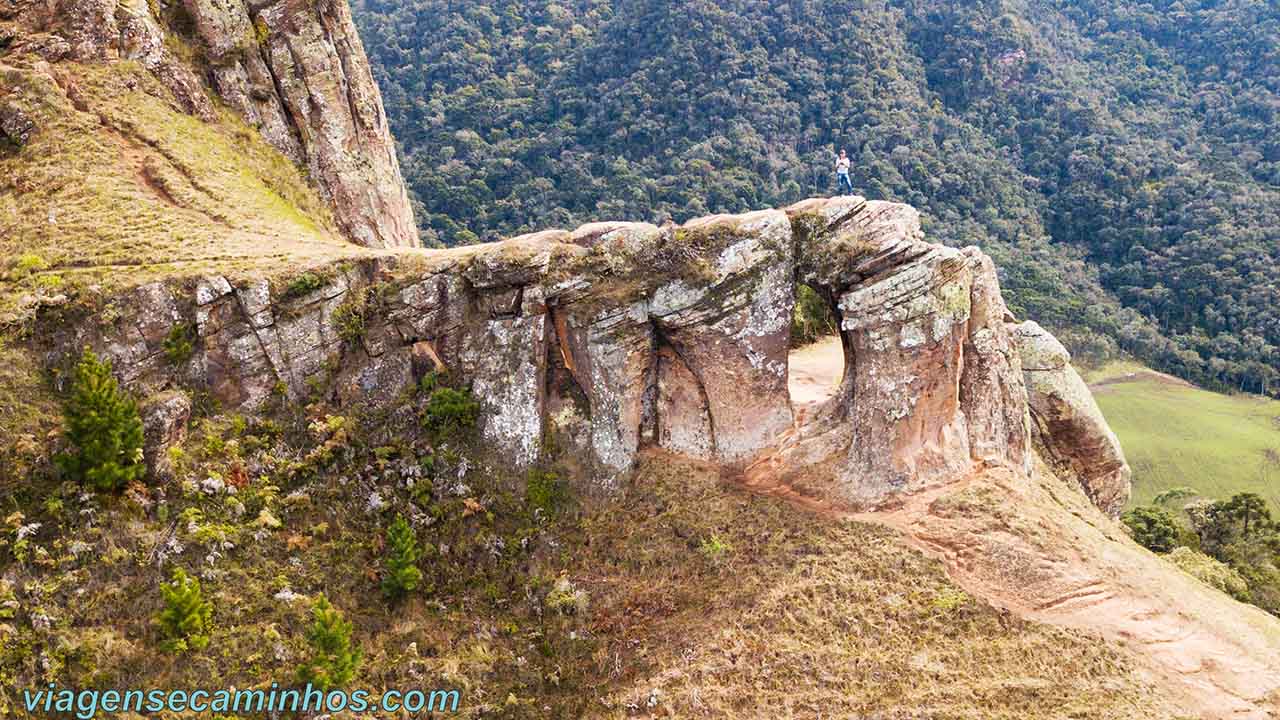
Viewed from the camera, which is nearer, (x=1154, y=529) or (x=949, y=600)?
(x=949, y=600)

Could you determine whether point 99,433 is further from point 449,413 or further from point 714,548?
point 714,548

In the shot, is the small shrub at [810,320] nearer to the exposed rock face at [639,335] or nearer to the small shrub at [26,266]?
the exposed rock face at [639,335]

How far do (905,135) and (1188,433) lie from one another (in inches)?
1430

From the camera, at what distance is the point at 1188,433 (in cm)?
6956

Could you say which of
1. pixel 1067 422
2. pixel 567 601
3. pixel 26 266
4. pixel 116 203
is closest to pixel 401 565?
pixel 567 601

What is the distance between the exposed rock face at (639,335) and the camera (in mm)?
22734

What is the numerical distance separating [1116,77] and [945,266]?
9971cm

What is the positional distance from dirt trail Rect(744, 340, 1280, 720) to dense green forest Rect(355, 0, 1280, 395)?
54494 millimetres

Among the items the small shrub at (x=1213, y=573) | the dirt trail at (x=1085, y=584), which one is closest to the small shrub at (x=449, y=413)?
the dirt trail at (x=1085, y=584)

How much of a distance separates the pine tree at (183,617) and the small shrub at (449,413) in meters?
6.48

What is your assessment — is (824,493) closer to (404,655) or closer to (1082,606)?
(1082,606)

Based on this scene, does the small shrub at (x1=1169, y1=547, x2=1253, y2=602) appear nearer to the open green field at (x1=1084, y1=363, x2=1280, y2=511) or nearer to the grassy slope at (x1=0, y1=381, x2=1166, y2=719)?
the grassy slope at (x1=0, y1=381, x2=1166, y2=719)

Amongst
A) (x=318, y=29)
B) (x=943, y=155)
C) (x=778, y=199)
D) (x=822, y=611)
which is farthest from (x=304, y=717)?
(x=943, y=155)

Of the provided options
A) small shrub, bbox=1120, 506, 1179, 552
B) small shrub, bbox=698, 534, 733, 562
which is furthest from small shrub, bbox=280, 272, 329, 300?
small shrub, bbox=1120, 506, 1179, 552
